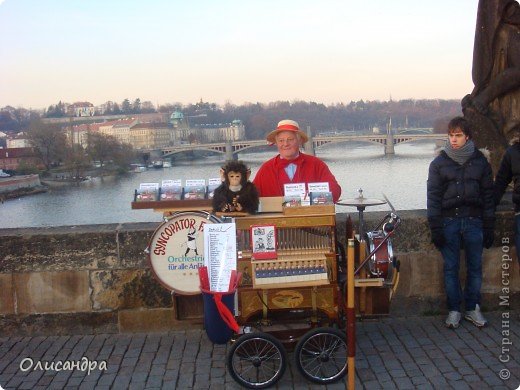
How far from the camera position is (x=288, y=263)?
357 cm

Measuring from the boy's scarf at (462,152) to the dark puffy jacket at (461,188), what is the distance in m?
0.03

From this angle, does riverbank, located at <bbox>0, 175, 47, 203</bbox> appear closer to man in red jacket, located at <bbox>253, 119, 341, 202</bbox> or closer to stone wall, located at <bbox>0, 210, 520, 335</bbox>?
stone wall, located at <bbox>0, 210, 520, 335</bbox>

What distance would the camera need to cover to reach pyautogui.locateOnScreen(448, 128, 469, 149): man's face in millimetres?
4062

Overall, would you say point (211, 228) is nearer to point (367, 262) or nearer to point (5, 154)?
point (367, 262)

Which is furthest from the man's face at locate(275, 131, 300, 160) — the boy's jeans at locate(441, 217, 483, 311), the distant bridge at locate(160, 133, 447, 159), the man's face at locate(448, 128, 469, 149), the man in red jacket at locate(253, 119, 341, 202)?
the distant bridge at locate(160, 133, 447, 159)

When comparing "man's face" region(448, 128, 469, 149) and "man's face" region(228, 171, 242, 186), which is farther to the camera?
"man's face" region(448, 128, 469, 149)

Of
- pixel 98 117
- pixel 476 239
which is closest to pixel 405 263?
pixel 476 239

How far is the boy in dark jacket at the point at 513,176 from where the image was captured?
421cm

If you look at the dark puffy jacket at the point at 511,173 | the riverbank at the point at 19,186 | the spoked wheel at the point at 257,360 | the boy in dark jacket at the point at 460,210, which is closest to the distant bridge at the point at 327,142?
the riverbank at the point at 19,186

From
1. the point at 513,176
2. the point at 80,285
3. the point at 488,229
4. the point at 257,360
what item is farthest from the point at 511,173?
the point at 80,285

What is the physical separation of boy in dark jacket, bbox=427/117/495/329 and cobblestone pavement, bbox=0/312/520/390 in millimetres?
261

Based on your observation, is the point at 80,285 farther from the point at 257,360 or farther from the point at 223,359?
the point at 257,360

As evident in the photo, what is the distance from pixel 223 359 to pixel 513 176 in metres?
2.36

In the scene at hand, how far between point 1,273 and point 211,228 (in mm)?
1918
